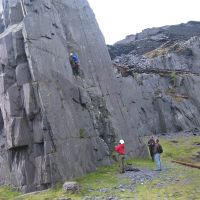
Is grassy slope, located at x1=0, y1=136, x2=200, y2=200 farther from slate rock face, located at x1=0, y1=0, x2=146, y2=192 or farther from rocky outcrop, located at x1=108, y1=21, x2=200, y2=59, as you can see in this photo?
rocky outcrop, located at x1=108, y1=21, x2=200, y2=59

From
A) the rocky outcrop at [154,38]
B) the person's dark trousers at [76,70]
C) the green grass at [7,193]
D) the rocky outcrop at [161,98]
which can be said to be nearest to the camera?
the green grass at [7,193]

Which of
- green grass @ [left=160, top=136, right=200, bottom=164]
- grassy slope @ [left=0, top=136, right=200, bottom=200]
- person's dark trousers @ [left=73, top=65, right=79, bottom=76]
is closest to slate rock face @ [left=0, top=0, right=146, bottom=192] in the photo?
person's dark trousers @ [left=73, top=65, right=79, bottom=76]

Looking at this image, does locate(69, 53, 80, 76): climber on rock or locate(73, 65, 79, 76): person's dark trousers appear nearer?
locate(69, 53, 80, 76): climber on rock

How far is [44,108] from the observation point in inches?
1291

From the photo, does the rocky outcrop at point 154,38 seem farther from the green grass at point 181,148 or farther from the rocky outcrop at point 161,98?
the green grass at point 181,148

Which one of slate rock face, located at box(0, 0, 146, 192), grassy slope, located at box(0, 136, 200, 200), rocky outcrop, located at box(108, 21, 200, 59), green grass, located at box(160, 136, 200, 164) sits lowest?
grassy slope, located at box(0, 136, 200, 200)

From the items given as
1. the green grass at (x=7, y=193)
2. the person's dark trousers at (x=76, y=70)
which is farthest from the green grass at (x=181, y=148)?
the green grass at (x=7, y=193)

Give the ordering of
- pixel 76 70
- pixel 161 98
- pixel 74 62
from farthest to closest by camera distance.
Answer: pixel 161 98
pixel 76 70
pixel 74 62

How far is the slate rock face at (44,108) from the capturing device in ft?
107

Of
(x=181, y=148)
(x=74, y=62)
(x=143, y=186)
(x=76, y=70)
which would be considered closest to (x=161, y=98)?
(x=181, y=148)

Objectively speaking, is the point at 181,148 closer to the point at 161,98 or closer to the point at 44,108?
the point at 161,98

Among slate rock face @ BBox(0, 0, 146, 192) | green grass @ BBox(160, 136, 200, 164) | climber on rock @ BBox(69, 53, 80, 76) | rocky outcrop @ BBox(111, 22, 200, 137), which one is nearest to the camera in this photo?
slate rock face @ BBox(0, 0, 146, 192)

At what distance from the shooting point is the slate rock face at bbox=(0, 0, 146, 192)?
107 ft

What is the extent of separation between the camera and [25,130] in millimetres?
34031
